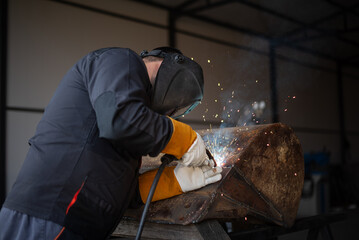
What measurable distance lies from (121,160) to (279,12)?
5734mm

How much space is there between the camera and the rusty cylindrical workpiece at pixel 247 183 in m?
1.37

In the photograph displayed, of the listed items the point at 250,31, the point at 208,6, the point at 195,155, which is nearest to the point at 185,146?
the point at 195,155

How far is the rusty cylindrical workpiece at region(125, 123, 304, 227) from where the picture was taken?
1.37 meters

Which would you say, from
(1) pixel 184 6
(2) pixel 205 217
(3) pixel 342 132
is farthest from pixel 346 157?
(2) pixel 205 217

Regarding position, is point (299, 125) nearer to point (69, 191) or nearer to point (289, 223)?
point (289, 223)

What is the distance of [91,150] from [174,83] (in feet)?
1.40

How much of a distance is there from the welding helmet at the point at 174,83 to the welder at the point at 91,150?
6cm

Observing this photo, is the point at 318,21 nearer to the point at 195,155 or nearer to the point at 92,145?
the point at 195,155

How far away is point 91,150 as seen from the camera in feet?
3.94

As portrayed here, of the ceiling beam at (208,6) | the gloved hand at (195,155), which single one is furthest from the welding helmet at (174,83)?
the ceiling beam at (208,6)

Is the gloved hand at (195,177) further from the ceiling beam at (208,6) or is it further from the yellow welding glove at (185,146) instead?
the ceiling beam at (208,6)

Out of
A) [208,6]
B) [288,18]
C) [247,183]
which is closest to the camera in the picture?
[247,183]

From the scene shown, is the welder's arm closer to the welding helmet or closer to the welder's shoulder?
the welding helmet

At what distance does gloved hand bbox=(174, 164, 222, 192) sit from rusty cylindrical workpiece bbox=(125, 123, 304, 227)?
27 mm
